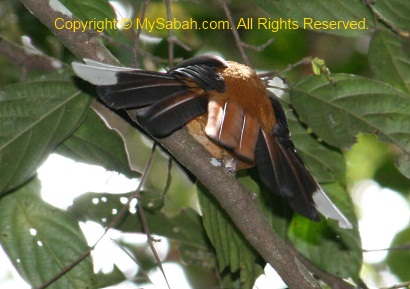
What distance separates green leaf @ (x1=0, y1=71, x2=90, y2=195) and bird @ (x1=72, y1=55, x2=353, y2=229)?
55cm

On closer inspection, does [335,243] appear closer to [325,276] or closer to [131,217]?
[325,276]

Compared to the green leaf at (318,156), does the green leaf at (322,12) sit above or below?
above

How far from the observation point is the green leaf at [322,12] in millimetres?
3367

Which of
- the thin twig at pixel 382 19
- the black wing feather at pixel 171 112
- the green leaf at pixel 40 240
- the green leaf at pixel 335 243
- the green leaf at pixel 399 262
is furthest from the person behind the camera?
the green leaf at pixel 399 262

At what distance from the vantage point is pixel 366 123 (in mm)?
3104

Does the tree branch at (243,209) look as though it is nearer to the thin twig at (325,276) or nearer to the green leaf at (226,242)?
the green leaf at (226,242)

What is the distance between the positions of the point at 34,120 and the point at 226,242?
3.04 ft

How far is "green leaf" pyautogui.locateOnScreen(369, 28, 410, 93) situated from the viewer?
335 centimetres

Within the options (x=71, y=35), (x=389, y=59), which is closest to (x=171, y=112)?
(x=71, y=35)

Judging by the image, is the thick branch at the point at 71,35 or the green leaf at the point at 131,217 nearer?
the thick branch at the point at 71,35

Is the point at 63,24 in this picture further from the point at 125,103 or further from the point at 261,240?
the point at 261,240

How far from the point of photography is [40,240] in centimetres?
321

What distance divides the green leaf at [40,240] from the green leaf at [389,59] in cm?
150

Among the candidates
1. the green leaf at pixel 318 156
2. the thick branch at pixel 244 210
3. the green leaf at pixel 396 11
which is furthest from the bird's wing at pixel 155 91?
the green leaf at pixel 396 11
